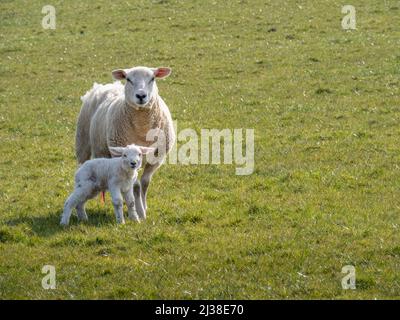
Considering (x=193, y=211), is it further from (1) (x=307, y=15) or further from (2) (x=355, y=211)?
(1) (x=307, y=15)

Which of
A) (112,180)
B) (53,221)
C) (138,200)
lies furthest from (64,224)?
(138,200)

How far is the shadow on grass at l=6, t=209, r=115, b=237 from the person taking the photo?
40.9 feet

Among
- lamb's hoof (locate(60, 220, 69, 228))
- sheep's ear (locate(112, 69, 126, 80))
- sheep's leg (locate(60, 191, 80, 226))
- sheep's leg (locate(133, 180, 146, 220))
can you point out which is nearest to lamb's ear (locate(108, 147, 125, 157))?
sheep's leg (locate(133, 180, 146, 220))

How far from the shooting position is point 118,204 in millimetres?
12406

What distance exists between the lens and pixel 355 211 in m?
13.0

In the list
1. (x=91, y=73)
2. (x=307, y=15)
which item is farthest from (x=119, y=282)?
(x=307, y=15)

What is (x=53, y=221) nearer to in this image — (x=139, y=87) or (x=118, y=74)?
(x=139, y=87)

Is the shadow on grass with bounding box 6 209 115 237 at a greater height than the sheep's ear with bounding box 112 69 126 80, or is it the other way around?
the sheep's ear with bounding box 112 69 126 80

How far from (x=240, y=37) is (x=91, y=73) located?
19.2ft

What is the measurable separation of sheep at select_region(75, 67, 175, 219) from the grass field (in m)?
0.74

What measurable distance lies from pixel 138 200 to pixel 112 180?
970 mm

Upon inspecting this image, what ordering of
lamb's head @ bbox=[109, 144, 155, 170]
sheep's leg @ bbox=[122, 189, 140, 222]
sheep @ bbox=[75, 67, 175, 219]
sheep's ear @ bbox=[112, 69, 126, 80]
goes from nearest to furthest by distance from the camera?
lamb's head @ bbox=[109, 144, 155, 170] < sheep's leg @ bbox=[122, 189, 140, 222] < sheep @ bbox=[75, 67, 175, 219] < sheep's ear @ bbox=[112, 69, 126, 80]

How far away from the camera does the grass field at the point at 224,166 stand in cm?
1061

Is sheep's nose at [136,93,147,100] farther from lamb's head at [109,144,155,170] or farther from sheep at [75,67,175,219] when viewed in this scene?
lamb's head at [109,144,155,170]
